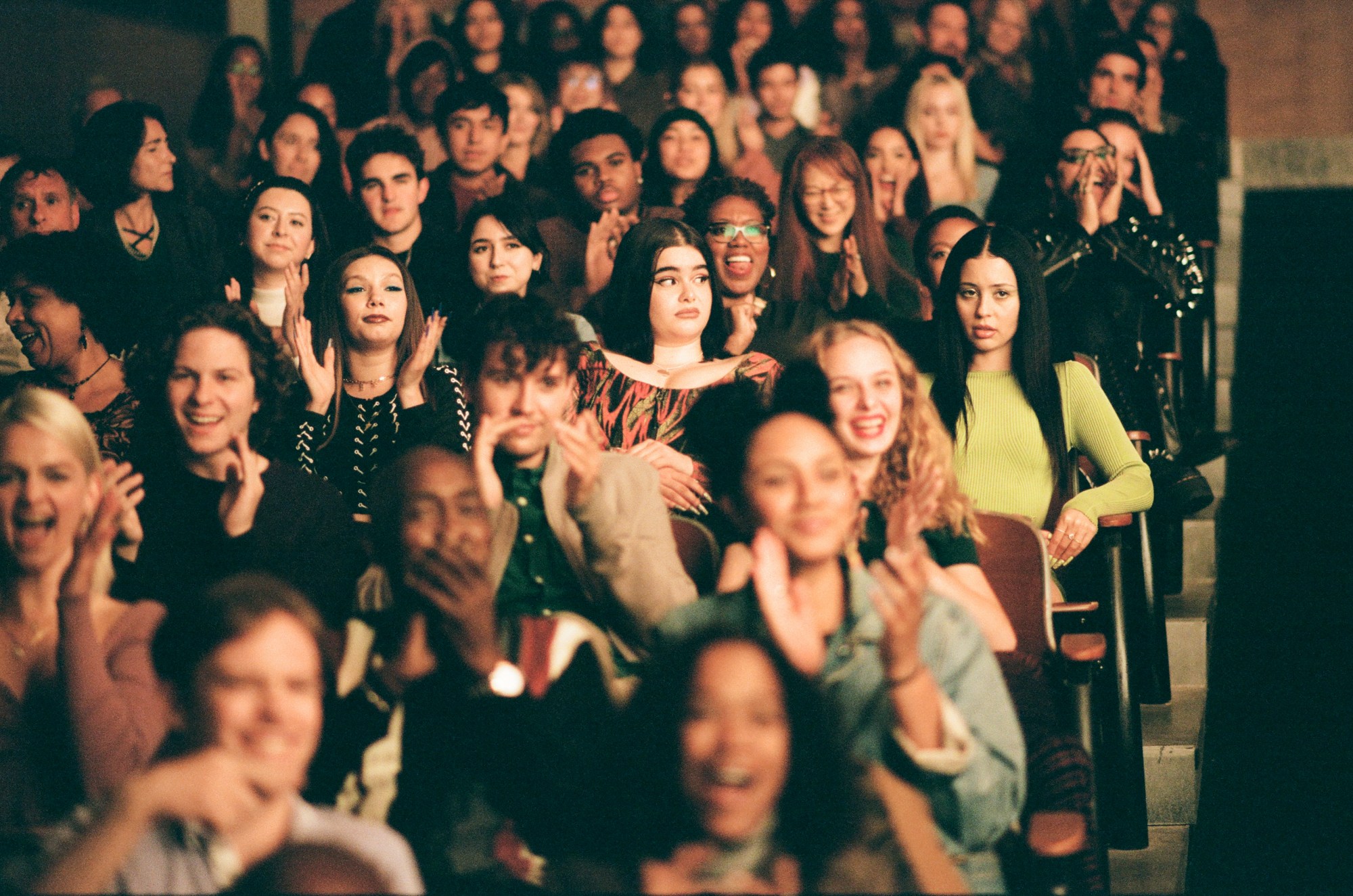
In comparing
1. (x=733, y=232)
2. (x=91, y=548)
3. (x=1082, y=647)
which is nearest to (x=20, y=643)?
(x=91, y=548)

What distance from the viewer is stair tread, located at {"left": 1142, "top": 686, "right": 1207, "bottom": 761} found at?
3.07 m

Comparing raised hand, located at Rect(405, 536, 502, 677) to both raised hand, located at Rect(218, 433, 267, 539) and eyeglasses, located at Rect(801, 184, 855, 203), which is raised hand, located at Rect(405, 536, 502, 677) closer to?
raised hand, located at Rect(218, 433, 267, 539)

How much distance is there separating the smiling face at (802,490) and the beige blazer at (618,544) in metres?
0.36

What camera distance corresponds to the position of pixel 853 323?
2664 mm

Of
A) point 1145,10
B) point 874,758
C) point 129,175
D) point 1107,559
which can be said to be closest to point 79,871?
point 874,758

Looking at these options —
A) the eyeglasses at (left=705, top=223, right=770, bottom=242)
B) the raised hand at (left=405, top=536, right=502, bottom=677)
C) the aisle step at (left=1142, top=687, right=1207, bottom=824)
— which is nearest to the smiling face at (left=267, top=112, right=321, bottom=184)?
the eyeglasses at (left=705, top=223, right=770, bottom=242)

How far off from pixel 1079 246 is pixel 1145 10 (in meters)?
2.74

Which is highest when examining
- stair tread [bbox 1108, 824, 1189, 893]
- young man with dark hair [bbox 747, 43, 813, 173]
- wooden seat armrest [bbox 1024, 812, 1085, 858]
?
young man with dark hair [bbox 747, 43, 813, 173]

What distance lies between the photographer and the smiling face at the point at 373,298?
3338mm

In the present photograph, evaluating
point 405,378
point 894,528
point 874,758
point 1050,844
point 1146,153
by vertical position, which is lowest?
point 1050,844

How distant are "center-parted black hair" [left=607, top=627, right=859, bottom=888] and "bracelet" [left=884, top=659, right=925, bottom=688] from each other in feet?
0.32

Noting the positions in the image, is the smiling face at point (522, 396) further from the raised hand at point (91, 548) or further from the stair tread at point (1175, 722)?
the stair tread at point (1175, 722)

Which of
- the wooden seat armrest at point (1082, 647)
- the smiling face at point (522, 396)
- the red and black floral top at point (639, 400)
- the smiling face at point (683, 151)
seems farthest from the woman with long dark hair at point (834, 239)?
the wooden seat armrest at point (1082, 647)

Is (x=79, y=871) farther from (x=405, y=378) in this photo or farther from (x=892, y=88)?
(x=892, y=88)
